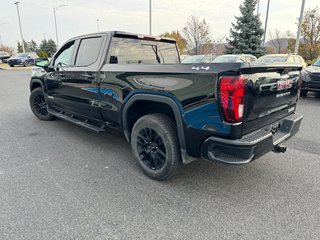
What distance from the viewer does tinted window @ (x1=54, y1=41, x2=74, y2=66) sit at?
14.6 feet

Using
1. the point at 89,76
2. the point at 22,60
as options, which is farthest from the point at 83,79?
the point at 22,60

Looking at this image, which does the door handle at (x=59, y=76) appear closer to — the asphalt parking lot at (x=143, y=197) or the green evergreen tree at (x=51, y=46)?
the asphalt parking lot at (x=143, y=197)

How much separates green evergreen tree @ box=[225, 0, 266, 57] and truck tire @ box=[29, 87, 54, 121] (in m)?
21.0

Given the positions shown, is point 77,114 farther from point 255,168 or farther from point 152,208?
point 255,168

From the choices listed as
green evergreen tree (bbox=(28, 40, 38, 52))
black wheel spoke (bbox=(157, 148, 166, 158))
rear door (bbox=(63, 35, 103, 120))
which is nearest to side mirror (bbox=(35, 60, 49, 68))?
rear door (bbox=(63, 35, 103, 120))

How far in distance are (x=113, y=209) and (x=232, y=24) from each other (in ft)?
80.4

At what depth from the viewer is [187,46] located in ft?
115

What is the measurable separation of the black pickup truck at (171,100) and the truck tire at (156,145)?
0.04 feet

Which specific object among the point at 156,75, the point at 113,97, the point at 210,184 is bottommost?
the point at 210,184

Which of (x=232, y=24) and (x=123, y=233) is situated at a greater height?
(x=232, y=24)

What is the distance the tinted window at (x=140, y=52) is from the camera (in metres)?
3.73

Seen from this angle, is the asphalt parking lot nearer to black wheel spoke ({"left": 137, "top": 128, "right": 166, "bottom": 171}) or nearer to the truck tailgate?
black wheel spoke ({"left": 137, "top": 128, "right": 166, "bottom": 171})

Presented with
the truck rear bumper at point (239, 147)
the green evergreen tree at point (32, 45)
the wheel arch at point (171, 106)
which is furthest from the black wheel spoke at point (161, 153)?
the green evergreen tree at point (32, 45)

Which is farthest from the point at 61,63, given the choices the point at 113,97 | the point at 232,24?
the point at 232,24
